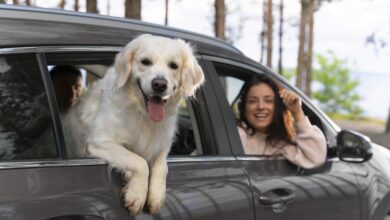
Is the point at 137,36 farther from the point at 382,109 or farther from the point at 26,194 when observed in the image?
the point at 382,109

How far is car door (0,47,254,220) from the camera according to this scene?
80.5 inches

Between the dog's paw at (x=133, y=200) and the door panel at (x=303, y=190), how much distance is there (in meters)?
0.89

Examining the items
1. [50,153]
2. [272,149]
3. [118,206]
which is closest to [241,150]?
[272,149]

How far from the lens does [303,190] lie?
345 centimetres

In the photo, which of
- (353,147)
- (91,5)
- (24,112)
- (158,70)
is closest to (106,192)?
Answer: (24,112)

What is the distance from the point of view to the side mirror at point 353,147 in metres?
3.97

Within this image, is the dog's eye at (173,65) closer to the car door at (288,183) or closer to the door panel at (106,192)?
the car door at (288,183)

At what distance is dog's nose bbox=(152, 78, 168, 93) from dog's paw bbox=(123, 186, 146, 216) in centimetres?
52

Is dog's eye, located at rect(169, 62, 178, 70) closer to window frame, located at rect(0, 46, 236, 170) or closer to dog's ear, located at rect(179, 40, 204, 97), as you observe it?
dog's ear, located at rect(179, 40, 204, 97)

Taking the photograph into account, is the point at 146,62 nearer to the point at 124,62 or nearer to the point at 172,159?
the point at 124,62

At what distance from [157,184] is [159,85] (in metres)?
0.49

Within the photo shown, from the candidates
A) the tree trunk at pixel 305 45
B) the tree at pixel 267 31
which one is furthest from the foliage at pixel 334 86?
the tree at pixel 267 31

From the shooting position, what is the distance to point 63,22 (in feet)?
8.18

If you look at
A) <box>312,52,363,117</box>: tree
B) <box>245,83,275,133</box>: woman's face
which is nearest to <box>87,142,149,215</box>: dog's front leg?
<box>245,83,275,133</box>: woman's face
